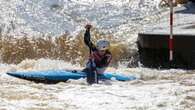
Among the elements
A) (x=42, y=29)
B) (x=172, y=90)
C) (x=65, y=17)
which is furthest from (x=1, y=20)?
(x=172, y=90)

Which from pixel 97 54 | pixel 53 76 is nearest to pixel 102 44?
pixel 97 54

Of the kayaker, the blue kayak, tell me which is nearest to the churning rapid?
the blue kayak

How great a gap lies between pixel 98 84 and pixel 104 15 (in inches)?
354

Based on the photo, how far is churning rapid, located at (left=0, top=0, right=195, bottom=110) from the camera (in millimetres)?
7785

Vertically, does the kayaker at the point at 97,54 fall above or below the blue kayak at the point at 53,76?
above

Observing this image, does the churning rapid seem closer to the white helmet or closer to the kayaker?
the kayaker

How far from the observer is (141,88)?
8914 millimetres

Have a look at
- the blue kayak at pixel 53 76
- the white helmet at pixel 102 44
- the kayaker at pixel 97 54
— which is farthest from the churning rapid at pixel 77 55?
the white helmet at pixel 102 44

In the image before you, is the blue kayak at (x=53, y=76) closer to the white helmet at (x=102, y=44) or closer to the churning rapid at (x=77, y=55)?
the churning rapid at (x=77, y=55)

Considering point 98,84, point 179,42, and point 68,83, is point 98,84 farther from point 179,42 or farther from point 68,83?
point 179,42

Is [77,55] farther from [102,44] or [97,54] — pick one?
[102,44]

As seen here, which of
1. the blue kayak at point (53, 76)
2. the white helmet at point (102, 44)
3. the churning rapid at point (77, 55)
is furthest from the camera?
the blue kayak at point (53, 76)

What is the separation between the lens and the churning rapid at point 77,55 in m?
7.79

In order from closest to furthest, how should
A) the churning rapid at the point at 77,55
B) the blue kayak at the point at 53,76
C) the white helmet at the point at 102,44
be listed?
the churning rapid at the point at 77,55 → the white helmet at the point at 102,44 → the blue kayak at the point at 53,76
